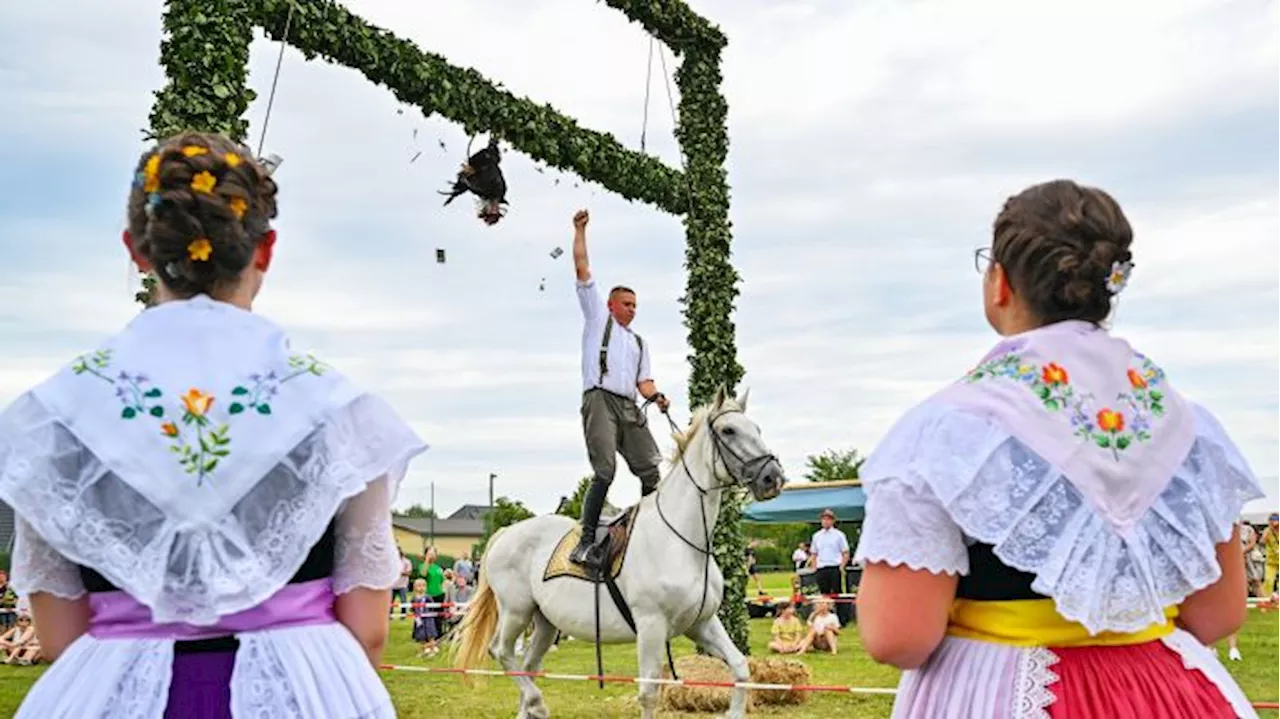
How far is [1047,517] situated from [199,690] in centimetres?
148

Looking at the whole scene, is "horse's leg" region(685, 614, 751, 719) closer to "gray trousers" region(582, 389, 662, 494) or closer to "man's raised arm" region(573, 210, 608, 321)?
"gray trousers" region(582, 389, 662, 494)

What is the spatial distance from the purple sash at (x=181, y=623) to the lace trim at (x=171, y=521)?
0.04 metres

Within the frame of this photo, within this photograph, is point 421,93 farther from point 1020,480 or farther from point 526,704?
point 1020,480

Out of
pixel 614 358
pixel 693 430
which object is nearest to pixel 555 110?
pixel 614 358

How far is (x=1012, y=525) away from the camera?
238cm

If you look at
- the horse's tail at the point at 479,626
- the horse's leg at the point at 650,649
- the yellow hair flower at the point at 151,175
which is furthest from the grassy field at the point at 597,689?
the yellow hair flower at the point at 151,175

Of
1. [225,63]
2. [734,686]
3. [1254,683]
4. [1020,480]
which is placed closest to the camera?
[1020,480]

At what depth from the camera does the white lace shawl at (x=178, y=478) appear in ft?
7.33

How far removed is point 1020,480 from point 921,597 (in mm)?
281

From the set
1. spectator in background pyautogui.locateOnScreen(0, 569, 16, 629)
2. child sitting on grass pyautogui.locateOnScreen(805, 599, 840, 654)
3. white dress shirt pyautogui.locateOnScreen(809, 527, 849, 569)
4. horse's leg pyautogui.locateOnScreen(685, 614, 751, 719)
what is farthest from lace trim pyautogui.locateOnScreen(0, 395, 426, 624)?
white dress shirt pyautogui.locateOnScreen(809, 527, 849, 569)

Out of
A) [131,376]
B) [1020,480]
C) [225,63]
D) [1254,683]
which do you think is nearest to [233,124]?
[225,63]

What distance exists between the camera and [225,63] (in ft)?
24.0

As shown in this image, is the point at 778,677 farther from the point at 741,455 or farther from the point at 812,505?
the point at 812,505

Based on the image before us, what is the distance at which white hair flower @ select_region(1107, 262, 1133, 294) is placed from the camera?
7.99ft
